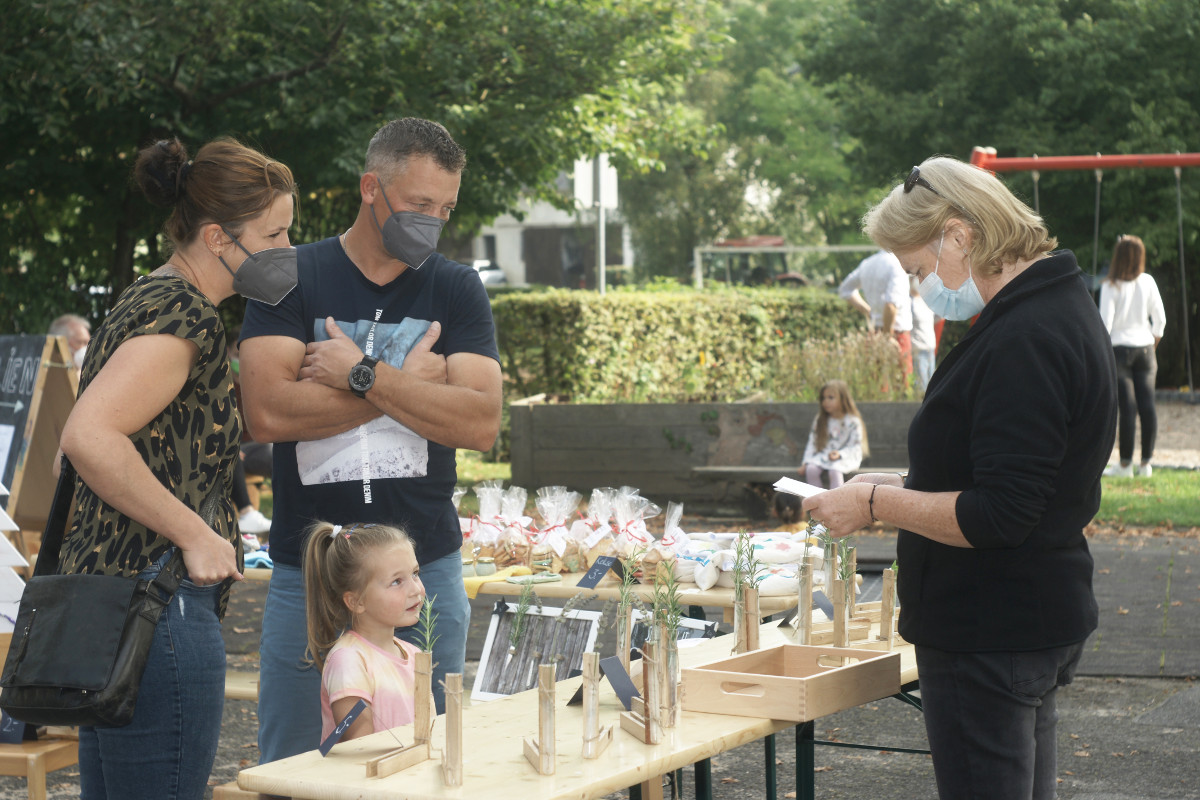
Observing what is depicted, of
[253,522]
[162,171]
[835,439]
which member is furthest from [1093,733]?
[253,522]

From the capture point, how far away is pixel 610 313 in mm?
13117

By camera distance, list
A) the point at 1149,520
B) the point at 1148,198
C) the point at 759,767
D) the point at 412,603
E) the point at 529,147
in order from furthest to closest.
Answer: the point at 1148,198 → the point at 529,147 → the point at 1149,520 → the point at 759,767 → the point at 412,603

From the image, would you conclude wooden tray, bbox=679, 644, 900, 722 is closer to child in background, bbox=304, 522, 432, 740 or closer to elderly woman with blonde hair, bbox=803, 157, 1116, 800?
elderly woman with blonde hair, bbox=803, 157, 1116, 800

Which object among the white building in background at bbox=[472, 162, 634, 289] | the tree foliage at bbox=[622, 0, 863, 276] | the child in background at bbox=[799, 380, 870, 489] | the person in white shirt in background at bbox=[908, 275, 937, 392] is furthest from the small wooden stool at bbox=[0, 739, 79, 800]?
the white building in background at bbox=[472, 162, 634, 289]

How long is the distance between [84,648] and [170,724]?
228 millimetres

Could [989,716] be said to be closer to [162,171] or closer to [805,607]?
[805,607]

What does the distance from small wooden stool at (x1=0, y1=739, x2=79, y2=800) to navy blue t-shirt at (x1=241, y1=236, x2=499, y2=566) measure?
4.15 feet

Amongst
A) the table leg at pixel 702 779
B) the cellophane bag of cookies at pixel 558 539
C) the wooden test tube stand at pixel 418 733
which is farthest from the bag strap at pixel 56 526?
the cellophane bag of cookies at pixel 558 539

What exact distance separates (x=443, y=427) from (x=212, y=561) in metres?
0.81

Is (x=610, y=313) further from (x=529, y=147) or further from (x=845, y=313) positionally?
(x=845, y=313)

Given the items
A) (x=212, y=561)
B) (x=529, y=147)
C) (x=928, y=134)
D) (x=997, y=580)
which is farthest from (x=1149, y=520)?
(x=928, y=134)

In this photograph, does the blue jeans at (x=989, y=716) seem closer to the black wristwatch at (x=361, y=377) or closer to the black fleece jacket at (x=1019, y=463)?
the black fleece jacket at (x=1019, y=463)

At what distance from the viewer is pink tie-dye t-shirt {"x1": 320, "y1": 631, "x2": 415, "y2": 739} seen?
2.90 meters

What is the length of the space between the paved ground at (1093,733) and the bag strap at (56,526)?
2.61 m
